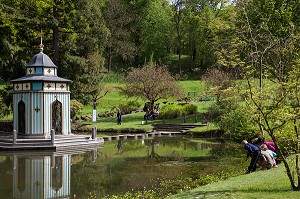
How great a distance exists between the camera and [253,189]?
10492 mm

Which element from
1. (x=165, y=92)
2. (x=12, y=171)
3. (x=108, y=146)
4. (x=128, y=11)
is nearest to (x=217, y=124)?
(x=108, y=146)

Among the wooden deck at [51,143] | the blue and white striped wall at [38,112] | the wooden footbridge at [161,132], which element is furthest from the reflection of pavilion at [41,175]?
the wooden footbridge at [161,132]

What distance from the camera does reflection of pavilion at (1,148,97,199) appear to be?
13.2 metres

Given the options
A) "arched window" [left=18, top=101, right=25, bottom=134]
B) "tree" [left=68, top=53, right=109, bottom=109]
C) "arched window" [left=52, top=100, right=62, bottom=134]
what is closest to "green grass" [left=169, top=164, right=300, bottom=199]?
"arched window" [left=52, top=100, right=62, bottom=134]

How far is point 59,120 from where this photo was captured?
2852cm

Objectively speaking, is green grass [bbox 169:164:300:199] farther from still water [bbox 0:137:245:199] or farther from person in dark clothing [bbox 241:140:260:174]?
still water [bbox 0:137:245:199]

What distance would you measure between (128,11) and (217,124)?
40889mm

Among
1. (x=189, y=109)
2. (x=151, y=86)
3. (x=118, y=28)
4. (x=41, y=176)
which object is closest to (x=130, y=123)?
(x=151, y=86)

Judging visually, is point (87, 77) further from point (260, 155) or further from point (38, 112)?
point (260, 155)

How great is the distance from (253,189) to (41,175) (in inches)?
346

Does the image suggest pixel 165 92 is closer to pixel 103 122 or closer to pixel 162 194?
pixel 103 122

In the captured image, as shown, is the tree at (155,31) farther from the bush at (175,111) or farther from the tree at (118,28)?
the bush at (175,111)

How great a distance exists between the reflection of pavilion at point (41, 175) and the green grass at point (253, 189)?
14.6 ft

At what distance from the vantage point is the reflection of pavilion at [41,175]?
13.2 metres
